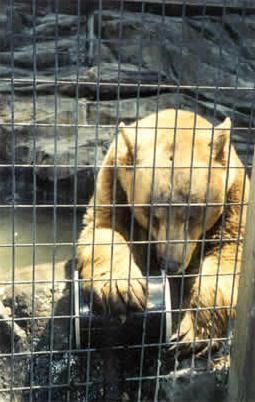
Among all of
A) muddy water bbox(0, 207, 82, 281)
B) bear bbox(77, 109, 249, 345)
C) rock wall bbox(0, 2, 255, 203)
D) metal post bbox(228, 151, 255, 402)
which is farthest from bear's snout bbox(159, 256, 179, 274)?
rock wall bbox(0, 2, 255, 203)

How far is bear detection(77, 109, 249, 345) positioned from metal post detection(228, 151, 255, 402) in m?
0.28

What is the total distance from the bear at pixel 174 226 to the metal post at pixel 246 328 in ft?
0.91

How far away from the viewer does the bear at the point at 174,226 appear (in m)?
3.28

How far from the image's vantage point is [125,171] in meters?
3.83

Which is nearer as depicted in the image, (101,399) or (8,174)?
(101,399)

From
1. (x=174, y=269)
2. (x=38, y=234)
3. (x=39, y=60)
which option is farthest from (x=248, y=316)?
(x=39, y=60)

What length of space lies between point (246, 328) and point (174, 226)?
847 millimetres

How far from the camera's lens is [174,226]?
348cm

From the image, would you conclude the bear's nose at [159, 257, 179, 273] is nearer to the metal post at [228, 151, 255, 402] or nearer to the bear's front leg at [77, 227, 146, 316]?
the bear's front leg at [77, 227, 146, 316]

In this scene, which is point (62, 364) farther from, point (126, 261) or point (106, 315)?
point (126, 261)

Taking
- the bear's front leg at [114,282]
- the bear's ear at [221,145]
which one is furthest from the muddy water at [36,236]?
the bear's ear at [221,145]

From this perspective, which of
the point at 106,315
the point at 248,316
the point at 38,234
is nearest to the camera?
the point at 248,316

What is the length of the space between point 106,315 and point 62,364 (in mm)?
397

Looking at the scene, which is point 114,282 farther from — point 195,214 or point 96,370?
point 195,214
